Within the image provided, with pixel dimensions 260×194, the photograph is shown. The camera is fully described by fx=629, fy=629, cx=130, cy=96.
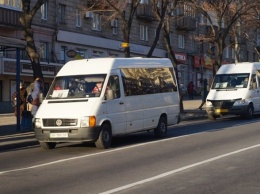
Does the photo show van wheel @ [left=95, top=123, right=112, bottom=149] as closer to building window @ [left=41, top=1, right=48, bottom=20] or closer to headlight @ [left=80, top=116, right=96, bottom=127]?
headlight @ [left=80, top=116, right=96, bottom=127]

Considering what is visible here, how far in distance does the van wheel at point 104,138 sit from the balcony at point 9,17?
70.2ft

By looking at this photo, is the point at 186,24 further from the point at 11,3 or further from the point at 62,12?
the point at 11,3

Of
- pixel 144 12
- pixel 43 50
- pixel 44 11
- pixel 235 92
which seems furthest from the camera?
pixel 144 12

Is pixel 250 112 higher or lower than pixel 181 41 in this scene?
lower

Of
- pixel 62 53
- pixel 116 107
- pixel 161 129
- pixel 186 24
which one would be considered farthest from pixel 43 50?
pixel 116 107

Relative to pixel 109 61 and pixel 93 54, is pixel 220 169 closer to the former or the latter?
pixel 109 61

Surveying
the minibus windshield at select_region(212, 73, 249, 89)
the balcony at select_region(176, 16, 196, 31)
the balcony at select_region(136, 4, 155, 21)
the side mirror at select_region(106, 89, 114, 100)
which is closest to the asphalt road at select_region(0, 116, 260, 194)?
the side mirror at select_region(106, 89, 114, 100)

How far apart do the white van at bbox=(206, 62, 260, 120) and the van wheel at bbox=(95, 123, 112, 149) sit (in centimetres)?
1207

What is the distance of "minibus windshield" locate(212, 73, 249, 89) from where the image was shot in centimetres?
2864

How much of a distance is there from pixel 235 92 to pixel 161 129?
9333mm

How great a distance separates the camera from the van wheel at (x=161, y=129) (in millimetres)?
19812

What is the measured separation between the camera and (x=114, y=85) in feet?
57.2

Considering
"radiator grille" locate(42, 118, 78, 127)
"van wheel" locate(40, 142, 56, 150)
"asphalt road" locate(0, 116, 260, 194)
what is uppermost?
"radiator grille" locate(42, 118, 78, 127)

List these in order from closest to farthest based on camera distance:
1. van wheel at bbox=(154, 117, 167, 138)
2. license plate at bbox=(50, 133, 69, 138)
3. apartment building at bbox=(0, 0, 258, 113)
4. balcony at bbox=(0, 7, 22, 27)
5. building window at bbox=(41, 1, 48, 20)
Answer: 1. license plate at bbox=(50, 133, 69, 138)
2. van wheel at bbox=(154, 117, 167, 138)
3. balcony at bbox=(0, 7, 22, 27)
4. apartment building at bbox=(0, 0, 258, 113)
5. building window at bbox=(41, 1, 48, 20)
